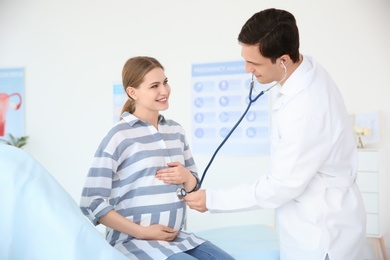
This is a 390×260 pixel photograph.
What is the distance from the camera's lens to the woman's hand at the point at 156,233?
4.24ft

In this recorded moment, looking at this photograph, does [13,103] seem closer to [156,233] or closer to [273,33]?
[156,233]

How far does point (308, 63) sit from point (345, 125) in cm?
23

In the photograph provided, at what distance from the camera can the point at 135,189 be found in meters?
1.33

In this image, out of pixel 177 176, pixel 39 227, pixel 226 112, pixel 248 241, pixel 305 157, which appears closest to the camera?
pixel 39 227

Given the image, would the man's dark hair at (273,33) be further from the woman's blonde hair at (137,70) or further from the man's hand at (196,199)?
the man's hand at (196,199)

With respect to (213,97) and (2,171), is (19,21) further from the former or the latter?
(2,171)

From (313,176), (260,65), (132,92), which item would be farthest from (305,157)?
(132,92)

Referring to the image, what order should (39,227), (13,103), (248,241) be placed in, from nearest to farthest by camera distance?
(39,227), (248,241), (13,103)

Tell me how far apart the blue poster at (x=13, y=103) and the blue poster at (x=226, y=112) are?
5.55 ft

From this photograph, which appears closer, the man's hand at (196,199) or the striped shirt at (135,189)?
the striped shirt at (135,189)

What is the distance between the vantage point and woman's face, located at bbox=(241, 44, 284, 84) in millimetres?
1335

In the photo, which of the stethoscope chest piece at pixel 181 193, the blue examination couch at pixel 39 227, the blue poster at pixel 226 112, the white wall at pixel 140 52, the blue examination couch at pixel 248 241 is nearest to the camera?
the blue examination couch at pixel 39 227

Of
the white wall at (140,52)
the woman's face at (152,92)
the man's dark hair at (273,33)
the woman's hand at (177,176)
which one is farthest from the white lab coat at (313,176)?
the white wall at (140,52)

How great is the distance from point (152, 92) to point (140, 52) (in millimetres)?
2303
